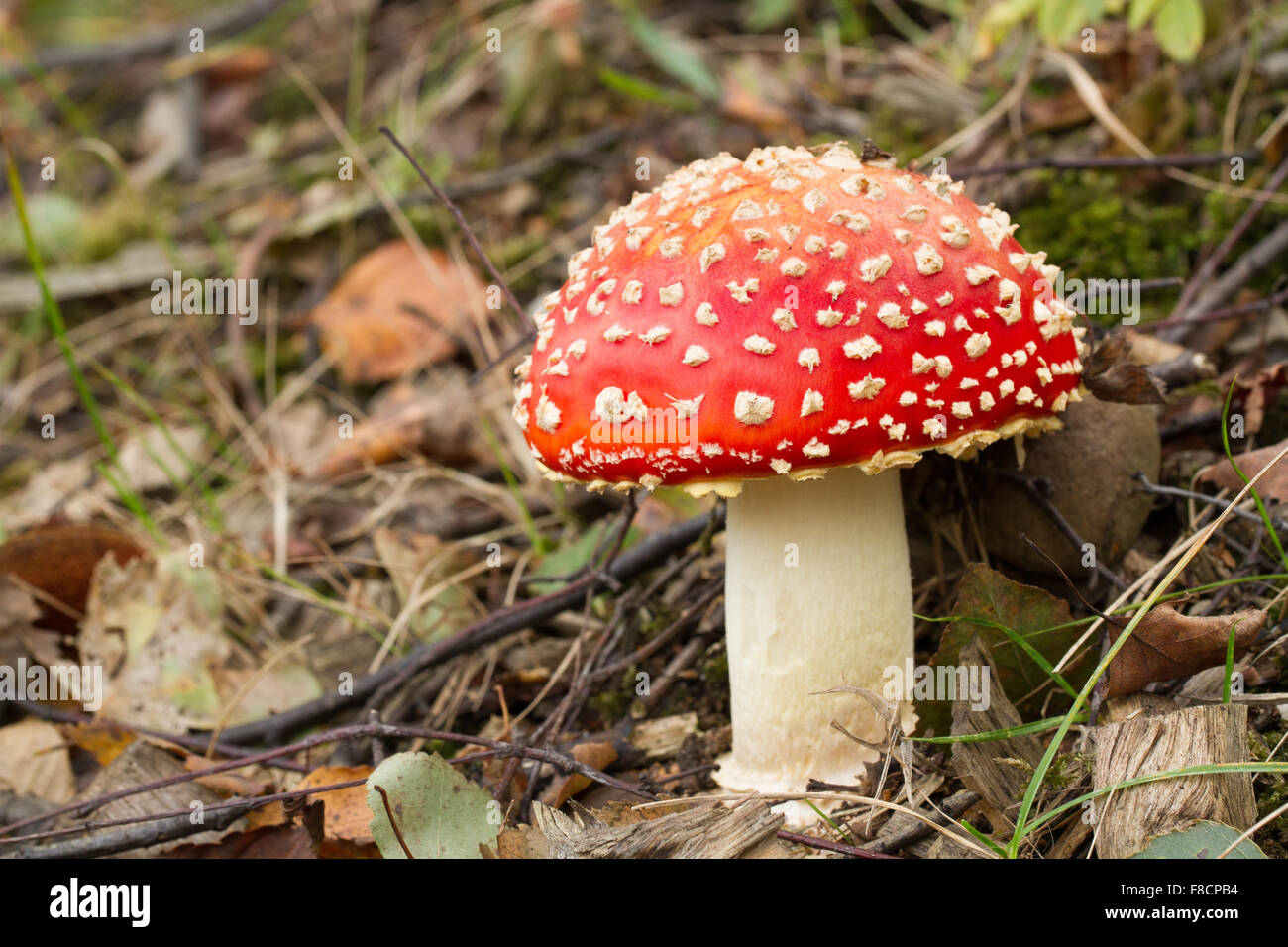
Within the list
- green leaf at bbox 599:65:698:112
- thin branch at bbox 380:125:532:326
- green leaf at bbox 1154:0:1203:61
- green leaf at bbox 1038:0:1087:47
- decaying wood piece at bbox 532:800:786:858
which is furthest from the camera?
green leaf at bbox 599:65:698:112

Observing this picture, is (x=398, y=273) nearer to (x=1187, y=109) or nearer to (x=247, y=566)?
(x=247, y=566)

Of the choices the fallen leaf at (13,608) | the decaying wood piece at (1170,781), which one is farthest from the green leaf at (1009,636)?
the fallen leaf at (13,608)

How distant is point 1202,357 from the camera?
11.0 feet

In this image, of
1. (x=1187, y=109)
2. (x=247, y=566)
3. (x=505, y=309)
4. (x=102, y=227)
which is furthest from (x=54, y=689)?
(x=1187, y=109)

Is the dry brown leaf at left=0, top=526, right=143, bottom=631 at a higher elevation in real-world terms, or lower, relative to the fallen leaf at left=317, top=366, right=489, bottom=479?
lower

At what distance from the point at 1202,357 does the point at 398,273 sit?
13.5 ft

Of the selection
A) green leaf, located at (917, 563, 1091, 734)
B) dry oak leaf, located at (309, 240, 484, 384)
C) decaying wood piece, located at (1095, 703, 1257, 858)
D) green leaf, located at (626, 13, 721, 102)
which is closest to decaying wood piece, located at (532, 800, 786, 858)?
green leaf, located at (917, 563, 1091, 734)

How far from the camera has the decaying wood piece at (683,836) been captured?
2.38 metres

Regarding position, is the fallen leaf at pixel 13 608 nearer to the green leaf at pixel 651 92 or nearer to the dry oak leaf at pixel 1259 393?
the green leaf at pixel 651 92

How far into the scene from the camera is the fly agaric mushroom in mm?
2393

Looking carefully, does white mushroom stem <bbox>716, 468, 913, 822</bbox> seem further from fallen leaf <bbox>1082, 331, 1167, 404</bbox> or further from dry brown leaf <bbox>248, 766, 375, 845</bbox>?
dry brown leaf <bbox>248, 766, 375, 845</bbox>

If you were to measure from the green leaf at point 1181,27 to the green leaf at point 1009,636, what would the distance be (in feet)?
7.41

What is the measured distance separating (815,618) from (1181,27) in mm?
2610

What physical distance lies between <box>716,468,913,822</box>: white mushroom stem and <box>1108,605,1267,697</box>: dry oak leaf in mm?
586
